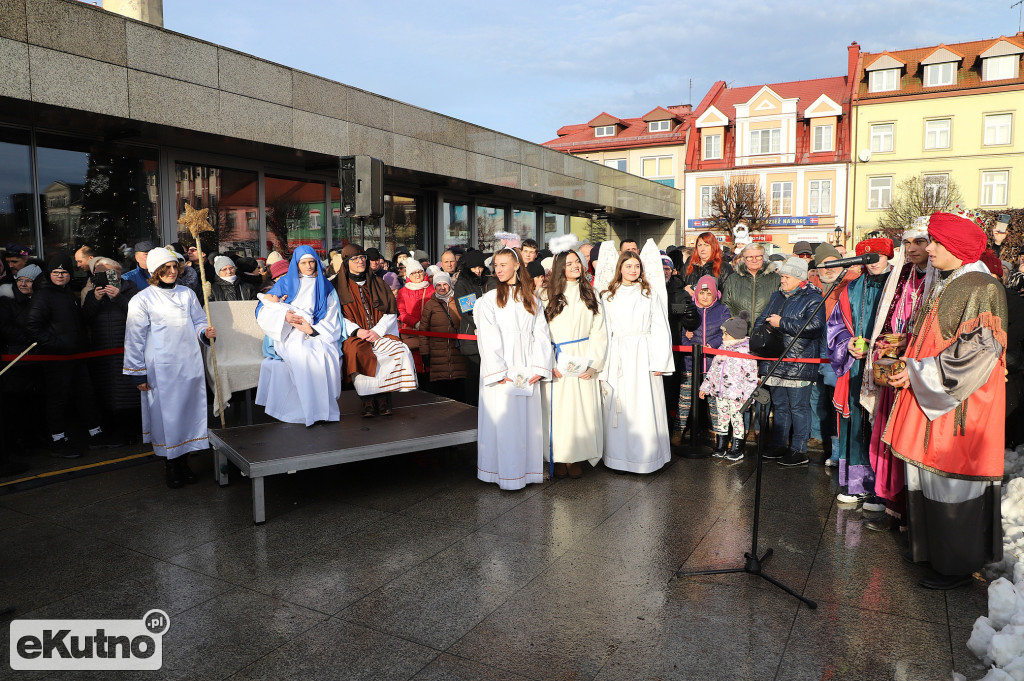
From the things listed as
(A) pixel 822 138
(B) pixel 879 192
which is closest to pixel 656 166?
(A) pixel 822 138

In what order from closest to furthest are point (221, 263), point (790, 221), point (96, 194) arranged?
point (221, 263) < point (96, 194) < point (790, 221)

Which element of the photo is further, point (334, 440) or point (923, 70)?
point (923, 70)

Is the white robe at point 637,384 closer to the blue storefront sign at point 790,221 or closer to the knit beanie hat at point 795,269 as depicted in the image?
the knit beanie hat at point 795,269

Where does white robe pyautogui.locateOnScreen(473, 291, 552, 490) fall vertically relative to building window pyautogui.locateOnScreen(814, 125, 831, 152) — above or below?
below

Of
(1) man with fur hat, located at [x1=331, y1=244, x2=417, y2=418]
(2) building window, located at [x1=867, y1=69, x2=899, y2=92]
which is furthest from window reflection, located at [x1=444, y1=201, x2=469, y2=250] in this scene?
(2) building window, located at [x1=867, y1=69, x2=899, y2=92]

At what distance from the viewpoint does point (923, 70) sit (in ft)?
130

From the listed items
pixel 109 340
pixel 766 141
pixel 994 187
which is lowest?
pixel 109 340

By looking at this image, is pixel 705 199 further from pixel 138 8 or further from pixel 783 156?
pixel 138 8

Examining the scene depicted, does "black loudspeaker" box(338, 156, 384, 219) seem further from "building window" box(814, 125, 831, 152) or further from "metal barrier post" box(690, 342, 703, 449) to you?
"building window" box(814, 125, 831, 152)

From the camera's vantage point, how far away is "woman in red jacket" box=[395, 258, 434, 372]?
8547mm

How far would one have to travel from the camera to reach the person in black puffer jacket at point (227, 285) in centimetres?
793

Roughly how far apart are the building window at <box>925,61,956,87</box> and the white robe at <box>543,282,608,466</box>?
42.2 metres

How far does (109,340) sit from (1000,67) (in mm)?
45060

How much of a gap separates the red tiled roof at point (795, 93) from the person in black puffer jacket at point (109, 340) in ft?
137
